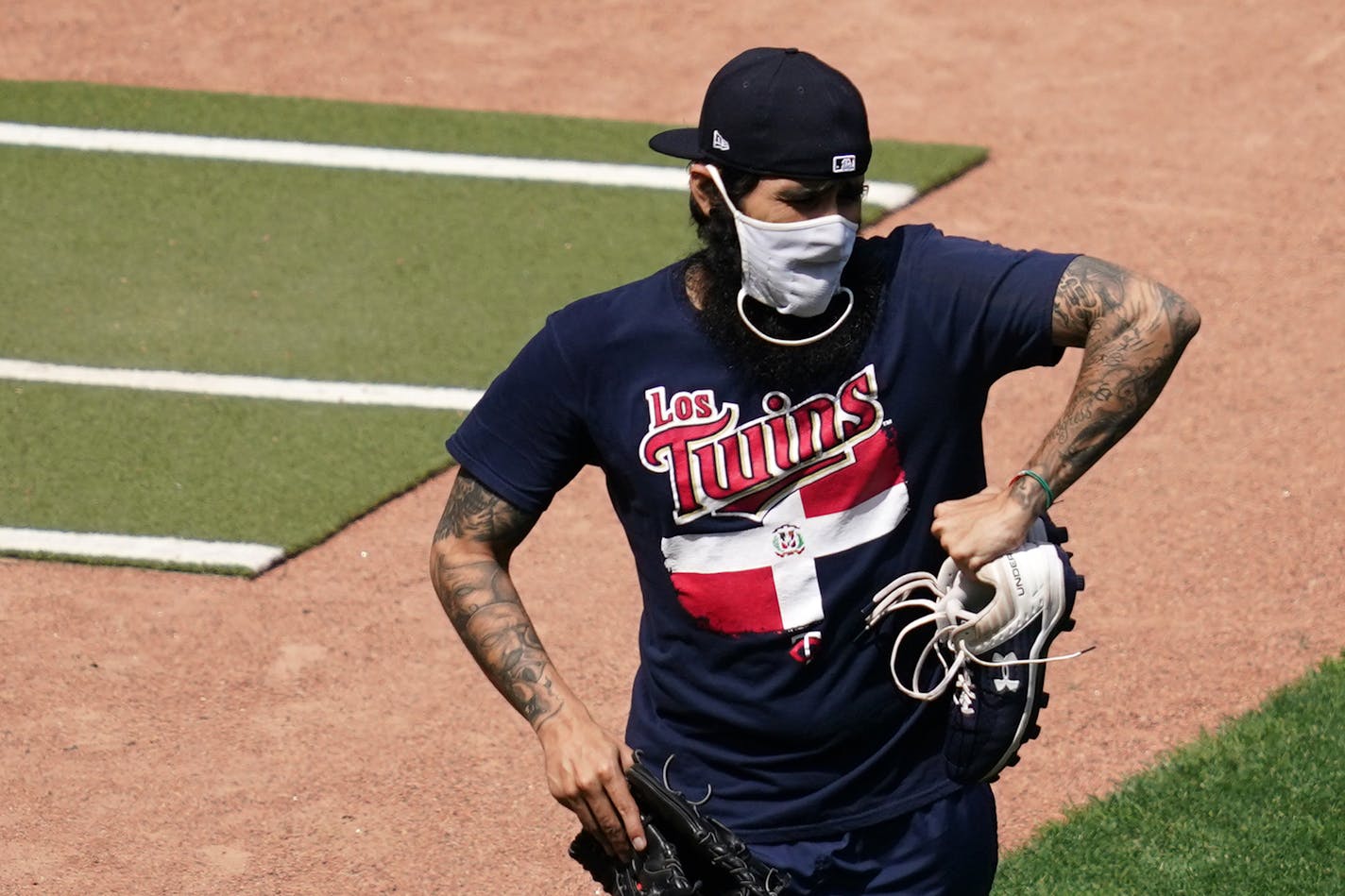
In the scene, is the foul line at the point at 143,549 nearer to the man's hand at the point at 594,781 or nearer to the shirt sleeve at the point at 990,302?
the man's hand at the point at 594,781

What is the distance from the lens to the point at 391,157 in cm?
983

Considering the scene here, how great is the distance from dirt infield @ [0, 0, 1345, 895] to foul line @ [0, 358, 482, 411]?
47 centimetres

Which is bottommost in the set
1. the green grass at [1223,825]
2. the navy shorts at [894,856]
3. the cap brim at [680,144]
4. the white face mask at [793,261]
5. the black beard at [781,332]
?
the green grass at [1223,825]

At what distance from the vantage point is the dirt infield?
18.4 ft

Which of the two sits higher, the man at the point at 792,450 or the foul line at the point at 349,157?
the man at the point at 792,450

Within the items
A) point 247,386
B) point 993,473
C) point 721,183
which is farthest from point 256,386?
point 721,183

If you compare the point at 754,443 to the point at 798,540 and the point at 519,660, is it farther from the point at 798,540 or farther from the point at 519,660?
the point at 519,660

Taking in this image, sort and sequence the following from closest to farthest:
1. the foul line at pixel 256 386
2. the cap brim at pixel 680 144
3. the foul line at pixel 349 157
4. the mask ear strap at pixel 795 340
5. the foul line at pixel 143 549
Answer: the mask ear strap at pixel 795 340, the cap brim at pixel 680 144, the foul line at pixel 143 549, the foul line at pixel 256 386, the foul line at pixel 349 157

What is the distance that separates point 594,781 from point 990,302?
1062mm

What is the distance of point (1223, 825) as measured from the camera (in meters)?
5.24

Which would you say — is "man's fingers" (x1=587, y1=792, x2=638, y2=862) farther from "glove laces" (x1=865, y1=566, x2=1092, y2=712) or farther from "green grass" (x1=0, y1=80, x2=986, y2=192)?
"green grass" (x1=0, y1=80, x2=986, y2=192)

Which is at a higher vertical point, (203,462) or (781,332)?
(781,332)

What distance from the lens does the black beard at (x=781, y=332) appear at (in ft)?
11.4

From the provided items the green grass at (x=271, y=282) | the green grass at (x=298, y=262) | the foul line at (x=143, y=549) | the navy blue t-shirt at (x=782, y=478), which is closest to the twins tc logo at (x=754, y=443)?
the navy blue t-shirt at (x=782, y=478)
